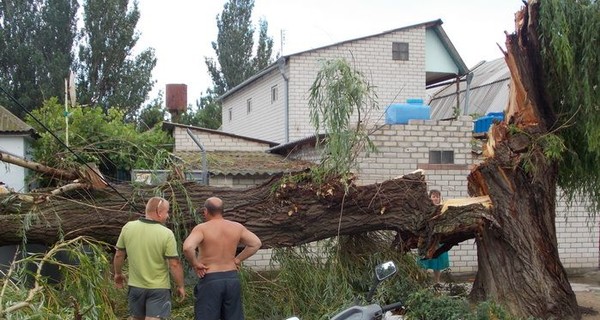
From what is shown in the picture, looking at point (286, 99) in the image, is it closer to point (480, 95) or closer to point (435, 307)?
point (480, 95)

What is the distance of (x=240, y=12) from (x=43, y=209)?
37059mm

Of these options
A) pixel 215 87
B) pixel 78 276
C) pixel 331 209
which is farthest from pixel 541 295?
pixel 215 87

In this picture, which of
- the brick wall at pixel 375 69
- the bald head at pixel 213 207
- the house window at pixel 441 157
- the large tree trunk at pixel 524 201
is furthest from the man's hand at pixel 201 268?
the brick wall at pixel 375 69

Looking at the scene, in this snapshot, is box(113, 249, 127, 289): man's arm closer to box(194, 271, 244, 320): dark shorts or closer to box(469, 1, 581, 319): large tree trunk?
box(194, 271, 244, 320): dark shorts

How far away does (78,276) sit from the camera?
6.31 m

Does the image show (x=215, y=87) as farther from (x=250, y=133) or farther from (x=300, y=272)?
(x=300, y=272)

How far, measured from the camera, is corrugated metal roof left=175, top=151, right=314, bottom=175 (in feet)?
40.6

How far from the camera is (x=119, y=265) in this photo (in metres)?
6.71

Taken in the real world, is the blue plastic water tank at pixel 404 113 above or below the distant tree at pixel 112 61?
below

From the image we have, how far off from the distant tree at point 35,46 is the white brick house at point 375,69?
577 inches

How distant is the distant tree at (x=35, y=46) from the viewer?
31250 millimetres

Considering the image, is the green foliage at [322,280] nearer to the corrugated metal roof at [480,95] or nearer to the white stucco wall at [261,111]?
the white stucco wall at [261,111]

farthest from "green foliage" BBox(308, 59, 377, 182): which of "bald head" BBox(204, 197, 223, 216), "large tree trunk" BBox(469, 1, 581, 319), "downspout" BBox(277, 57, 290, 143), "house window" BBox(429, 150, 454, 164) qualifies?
"downspout" BBox(277, 57, 290, 143)

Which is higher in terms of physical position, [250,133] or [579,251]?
[250,133]
